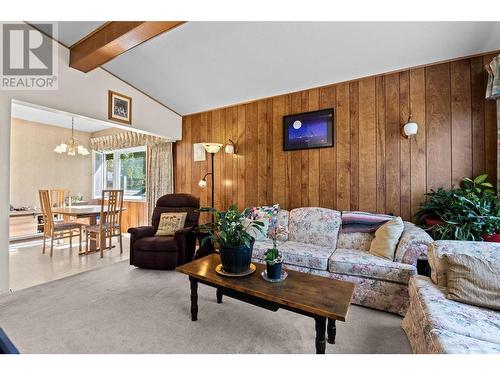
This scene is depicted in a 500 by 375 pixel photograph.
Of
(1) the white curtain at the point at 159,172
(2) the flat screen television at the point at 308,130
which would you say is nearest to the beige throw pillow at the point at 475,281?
(2) the flat screen television at the point at 308,130

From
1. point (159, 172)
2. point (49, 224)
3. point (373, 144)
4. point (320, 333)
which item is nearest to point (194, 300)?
point (320, 333)

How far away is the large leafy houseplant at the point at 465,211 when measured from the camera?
1873mm

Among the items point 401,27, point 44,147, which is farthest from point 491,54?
point 44,147

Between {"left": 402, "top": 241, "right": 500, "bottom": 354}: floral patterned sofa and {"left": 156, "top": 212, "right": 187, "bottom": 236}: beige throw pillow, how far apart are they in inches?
111

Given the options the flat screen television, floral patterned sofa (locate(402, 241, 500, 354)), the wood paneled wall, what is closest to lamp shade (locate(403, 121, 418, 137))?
the wood paneled wall

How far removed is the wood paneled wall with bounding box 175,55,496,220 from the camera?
235cm

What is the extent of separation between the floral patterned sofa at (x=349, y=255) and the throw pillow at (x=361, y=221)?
0.19 feet

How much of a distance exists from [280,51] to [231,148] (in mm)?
1603

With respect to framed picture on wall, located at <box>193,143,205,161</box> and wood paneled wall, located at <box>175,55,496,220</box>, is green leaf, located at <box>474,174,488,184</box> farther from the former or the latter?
framed picture on wall, located at <box>193,143,205,161</box>

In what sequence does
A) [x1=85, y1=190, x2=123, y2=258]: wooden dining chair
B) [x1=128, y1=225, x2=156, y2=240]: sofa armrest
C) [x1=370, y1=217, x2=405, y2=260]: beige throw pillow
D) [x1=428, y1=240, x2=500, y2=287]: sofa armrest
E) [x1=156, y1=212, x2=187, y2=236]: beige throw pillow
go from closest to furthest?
[x1=428, y1=240, x2=500, y2=287]: sofa armrest
[x1=370, y1=217, x2=405, y2=260]: beige throw pillow
[x1=128, y1=225, x2=156, y2=240]: sofa armrest
[x1=156, y1=212, x2=187, y2=236]: beige throw pillow
[x1=85, y1=190, x2=123, y2=258]: wooden dining chair

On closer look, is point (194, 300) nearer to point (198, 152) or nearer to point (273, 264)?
point (273, 264)

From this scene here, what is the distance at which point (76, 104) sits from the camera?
9.24 feet

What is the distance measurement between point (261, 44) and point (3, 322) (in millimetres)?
3426
